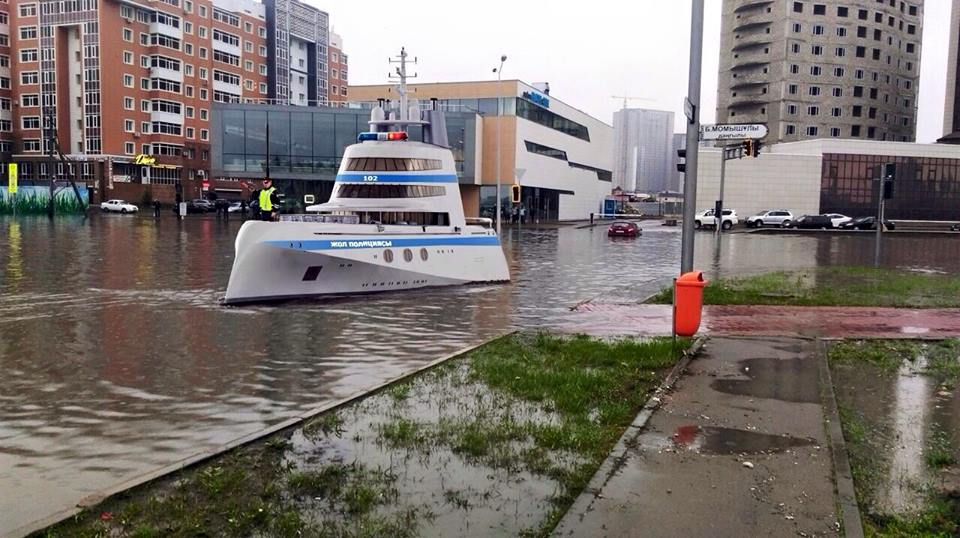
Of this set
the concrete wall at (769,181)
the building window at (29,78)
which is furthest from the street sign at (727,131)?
the building window at (29,78)

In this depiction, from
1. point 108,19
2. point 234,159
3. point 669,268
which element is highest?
point 108,19

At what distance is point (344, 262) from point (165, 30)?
257ft

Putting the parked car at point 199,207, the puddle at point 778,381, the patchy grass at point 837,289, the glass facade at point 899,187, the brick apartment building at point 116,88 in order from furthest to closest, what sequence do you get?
the brick apartment building at point 116,88 < the glass facade at point 899,187 < the parked car at point 199,207 < the patchy grass at point 837,289 < the puddle at point 778,381

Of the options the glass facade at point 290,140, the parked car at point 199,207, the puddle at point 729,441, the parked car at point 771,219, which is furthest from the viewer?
the parked car at point 199,207

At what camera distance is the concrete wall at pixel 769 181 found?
7731 centimetres

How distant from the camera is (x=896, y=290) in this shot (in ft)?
60.2

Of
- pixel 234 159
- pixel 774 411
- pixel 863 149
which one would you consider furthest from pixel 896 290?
pixel 863 149

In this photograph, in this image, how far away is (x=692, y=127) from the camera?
43.3 feet

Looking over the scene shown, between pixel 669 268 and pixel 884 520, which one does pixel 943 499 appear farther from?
pixel 669 268

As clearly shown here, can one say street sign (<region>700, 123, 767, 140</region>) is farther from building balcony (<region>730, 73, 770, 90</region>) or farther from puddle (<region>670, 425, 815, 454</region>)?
building balcony (<region>730, 73, 770, 90</region>)

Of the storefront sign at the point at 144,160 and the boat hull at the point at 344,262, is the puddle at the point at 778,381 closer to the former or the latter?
the boat hull at the point at 344,262

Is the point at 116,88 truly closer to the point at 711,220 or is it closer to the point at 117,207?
the point at 117,207

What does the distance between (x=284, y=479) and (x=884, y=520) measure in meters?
4.18

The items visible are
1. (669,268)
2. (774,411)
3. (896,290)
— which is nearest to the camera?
(774,411)
